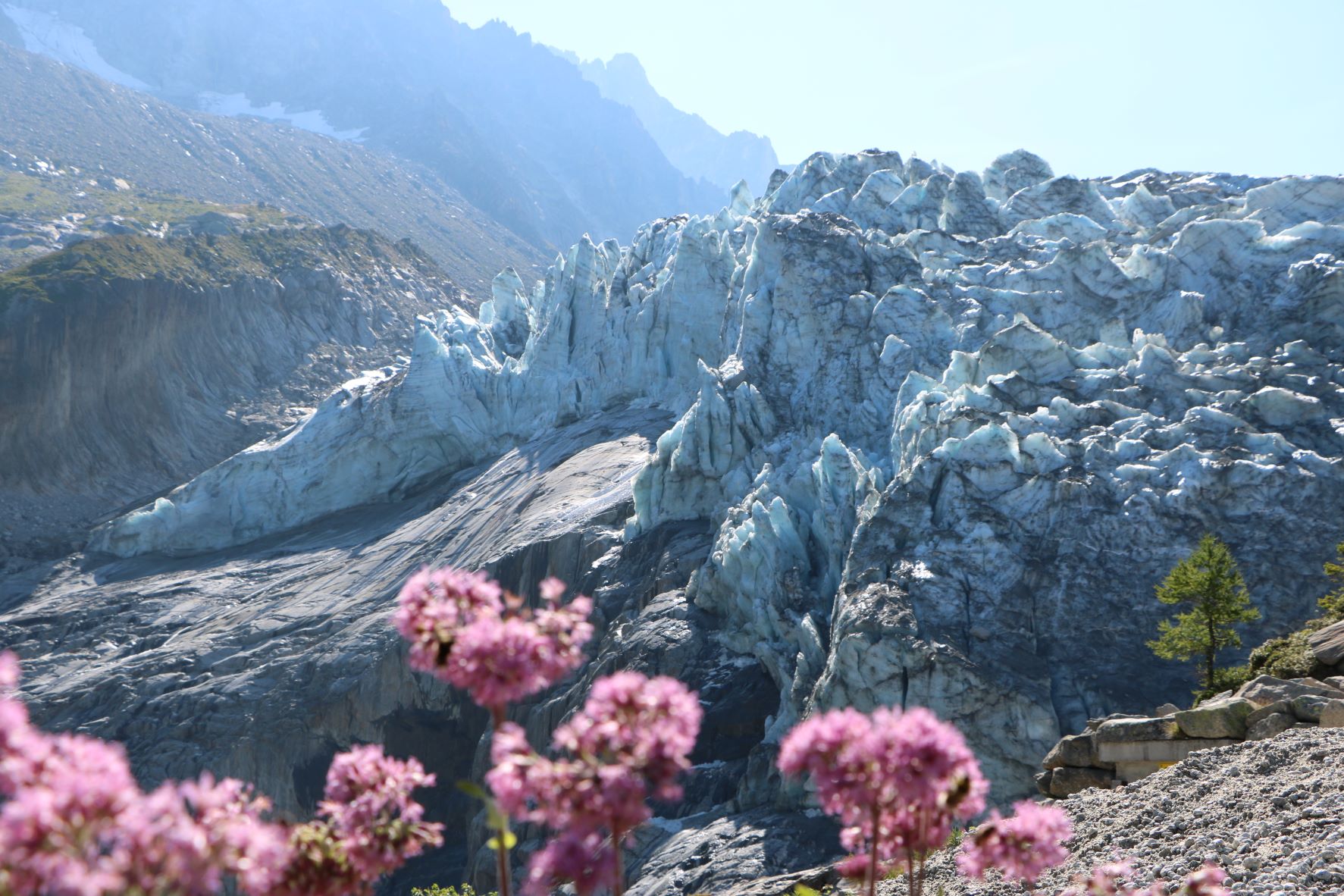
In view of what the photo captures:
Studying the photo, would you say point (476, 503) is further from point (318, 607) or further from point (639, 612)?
point (639, 612)

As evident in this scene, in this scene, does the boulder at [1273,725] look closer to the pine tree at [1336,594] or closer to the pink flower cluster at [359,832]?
the pine tree at [1336,594]

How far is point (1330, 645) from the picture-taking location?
19.9 m

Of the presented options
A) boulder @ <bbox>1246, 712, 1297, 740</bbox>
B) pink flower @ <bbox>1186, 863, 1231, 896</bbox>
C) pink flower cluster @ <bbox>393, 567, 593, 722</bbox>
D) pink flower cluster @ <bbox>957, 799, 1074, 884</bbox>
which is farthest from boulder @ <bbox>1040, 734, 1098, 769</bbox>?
pink flower cluster @ <bbox>393, 567, 593, 722</bbox>

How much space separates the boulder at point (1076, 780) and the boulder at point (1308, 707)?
3.15 m

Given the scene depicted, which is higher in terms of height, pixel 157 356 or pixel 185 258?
pixel 185 258

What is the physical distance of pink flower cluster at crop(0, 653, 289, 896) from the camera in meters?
3.05

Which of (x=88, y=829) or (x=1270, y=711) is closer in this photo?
(x=88, y=829)

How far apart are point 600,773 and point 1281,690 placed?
1699 cm

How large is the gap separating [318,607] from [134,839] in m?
60.5

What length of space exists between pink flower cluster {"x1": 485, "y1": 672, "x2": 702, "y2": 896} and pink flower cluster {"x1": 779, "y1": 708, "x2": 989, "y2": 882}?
491 mm

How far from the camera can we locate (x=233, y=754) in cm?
5250

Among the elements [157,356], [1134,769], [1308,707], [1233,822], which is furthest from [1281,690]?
[157,356]

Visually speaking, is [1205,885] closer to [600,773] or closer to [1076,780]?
[600,773]

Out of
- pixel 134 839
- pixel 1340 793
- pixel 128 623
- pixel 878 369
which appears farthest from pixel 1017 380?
pixel 128 623
